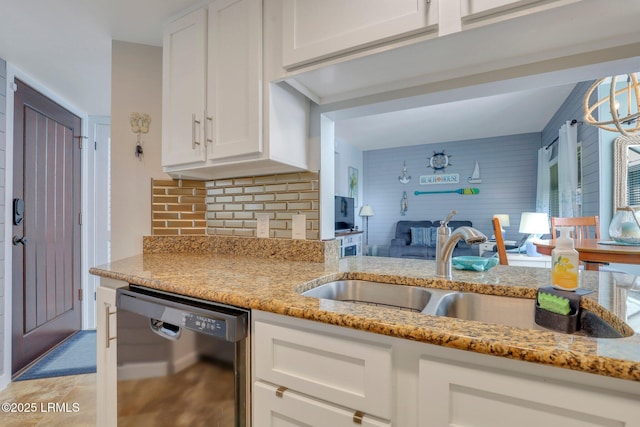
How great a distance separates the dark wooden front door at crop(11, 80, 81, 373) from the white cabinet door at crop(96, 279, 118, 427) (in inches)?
59.3

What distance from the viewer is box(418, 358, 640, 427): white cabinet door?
0.52 m

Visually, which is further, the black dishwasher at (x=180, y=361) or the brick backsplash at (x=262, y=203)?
the brick backsplash at (x=262, y=203)

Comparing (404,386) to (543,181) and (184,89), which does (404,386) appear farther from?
(543,181)

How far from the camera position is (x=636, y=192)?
2.67 metres

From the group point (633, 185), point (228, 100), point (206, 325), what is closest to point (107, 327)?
point (206, 325)

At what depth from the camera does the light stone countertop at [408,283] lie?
1.82 feet

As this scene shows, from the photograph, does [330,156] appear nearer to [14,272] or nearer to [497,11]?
[497,11]

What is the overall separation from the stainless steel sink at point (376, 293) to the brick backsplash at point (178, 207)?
3.64 ft

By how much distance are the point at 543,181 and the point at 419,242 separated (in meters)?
2.19

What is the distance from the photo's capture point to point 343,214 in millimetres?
5184

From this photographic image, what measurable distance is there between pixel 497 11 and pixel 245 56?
0.98m

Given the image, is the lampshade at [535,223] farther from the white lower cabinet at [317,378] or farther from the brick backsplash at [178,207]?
the white lower cabinet at [317,378]

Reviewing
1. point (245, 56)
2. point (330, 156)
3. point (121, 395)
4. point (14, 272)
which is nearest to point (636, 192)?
point (330, 156)

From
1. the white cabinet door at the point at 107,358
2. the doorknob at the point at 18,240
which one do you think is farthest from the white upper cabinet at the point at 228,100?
the doorknob at the point at 18,240
